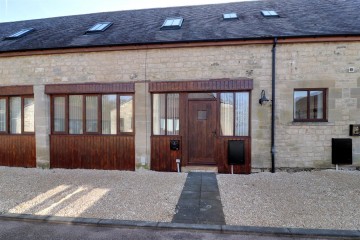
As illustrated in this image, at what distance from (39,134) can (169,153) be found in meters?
4.69

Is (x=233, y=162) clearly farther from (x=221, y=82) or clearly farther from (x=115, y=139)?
(x=115, y=139)

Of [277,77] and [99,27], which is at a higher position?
[99,27]

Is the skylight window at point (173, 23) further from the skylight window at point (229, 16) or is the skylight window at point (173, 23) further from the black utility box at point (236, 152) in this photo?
the black utility box at point (236, 152)

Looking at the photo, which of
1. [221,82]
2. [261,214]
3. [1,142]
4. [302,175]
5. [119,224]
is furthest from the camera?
[1,142]

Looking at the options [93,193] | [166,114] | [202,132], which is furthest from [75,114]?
[202,132]

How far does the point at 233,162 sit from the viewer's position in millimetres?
6723

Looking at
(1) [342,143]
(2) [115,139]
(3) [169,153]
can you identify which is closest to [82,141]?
(2) [115,139]

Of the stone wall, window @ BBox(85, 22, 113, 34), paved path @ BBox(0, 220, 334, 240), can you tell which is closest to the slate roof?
window @ BBox(85, 22, 113, 34)

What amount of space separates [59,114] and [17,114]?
173cm

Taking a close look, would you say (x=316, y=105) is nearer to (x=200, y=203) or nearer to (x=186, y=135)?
(x=186, y=135)

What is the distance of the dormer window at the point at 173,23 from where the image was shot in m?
8.09

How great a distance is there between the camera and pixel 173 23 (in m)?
8.45

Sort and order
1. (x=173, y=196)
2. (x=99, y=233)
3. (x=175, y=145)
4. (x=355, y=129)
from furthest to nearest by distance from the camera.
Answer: (x=175, y=145) < (x=355, y=129) < (x=173, y=196) < (x=99, y=233)

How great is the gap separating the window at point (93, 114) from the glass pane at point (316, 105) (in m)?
5.79
